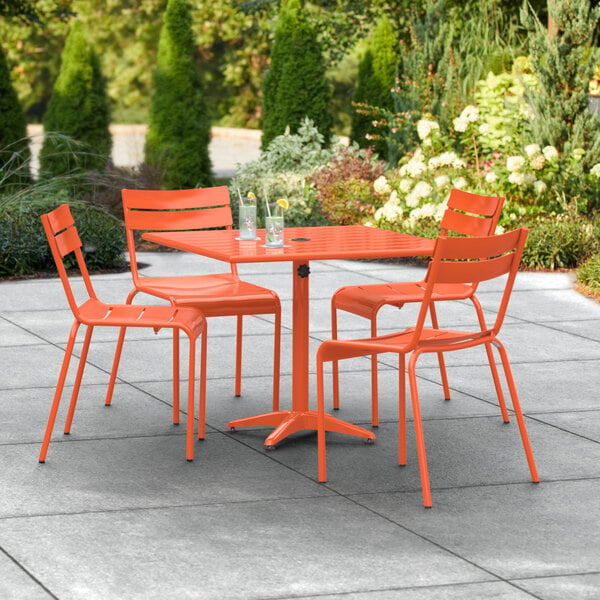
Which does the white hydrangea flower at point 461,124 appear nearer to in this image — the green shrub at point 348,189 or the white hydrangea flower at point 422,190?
the white hydrangea flower at point 422,190

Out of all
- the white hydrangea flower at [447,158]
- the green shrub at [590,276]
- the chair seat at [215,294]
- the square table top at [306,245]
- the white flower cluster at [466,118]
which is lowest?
the green shrub at [590,276]

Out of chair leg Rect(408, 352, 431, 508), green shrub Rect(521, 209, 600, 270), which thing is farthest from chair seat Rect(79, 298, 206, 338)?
green shrub Rect(521, 209, 600, 270)

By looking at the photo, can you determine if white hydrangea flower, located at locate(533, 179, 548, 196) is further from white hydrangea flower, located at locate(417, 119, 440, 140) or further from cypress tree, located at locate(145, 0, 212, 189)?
cypress tree, located at locate(145, 0, 212, 189)

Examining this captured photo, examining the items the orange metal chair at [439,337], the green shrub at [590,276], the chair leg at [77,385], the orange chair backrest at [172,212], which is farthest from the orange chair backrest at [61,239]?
the green shrub at [590,276]

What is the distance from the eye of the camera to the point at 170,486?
15.7ft

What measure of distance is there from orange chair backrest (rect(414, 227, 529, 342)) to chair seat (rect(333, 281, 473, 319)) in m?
0.81

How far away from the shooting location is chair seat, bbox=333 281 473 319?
18.8 ft

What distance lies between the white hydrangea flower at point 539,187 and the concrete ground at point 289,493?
4.10m

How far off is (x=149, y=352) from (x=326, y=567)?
3.57 m

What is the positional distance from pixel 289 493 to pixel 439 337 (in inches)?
36.0

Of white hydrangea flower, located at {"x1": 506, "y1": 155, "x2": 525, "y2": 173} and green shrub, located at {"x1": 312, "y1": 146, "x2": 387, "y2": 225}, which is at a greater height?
white hydrangea flower, located at {"x1": 506, "y1": 155, "x2": 525, "y2": 173}

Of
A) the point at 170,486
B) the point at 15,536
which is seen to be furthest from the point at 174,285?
the point at 15,536

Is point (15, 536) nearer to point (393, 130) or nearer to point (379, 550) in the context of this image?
point (379, 550)

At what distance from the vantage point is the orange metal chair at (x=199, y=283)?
574 cm
